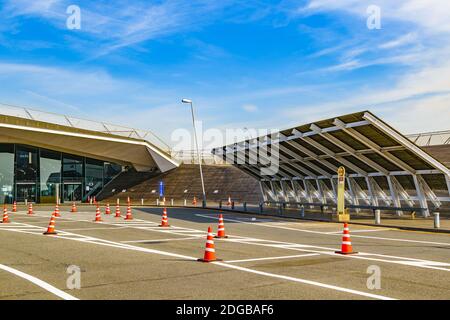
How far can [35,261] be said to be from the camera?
37.1 feet

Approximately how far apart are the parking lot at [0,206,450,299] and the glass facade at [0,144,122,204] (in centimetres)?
3754

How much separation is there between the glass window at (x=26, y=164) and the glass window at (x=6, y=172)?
67cm

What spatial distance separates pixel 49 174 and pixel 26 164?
3264 mm

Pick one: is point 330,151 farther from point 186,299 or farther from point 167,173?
point 167,173

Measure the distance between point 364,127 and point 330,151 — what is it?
485 cm

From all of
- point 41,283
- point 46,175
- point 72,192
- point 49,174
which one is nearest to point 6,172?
point 46,175

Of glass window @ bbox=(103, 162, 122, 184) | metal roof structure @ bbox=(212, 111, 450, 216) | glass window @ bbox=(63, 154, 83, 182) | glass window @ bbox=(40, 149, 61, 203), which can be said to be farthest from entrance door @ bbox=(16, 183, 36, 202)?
metal roof structure @ bbox=(212, 111, 450, 216)

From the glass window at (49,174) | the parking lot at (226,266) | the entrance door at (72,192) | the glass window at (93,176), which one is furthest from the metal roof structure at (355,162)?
the entrance door at (72,192)

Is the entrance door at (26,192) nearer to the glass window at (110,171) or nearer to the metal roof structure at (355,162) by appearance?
the glass window at (110,171)

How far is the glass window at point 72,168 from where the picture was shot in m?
57.2

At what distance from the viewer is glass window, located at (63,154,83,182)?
57188 mm

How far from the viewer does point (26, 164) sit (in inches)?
2085
